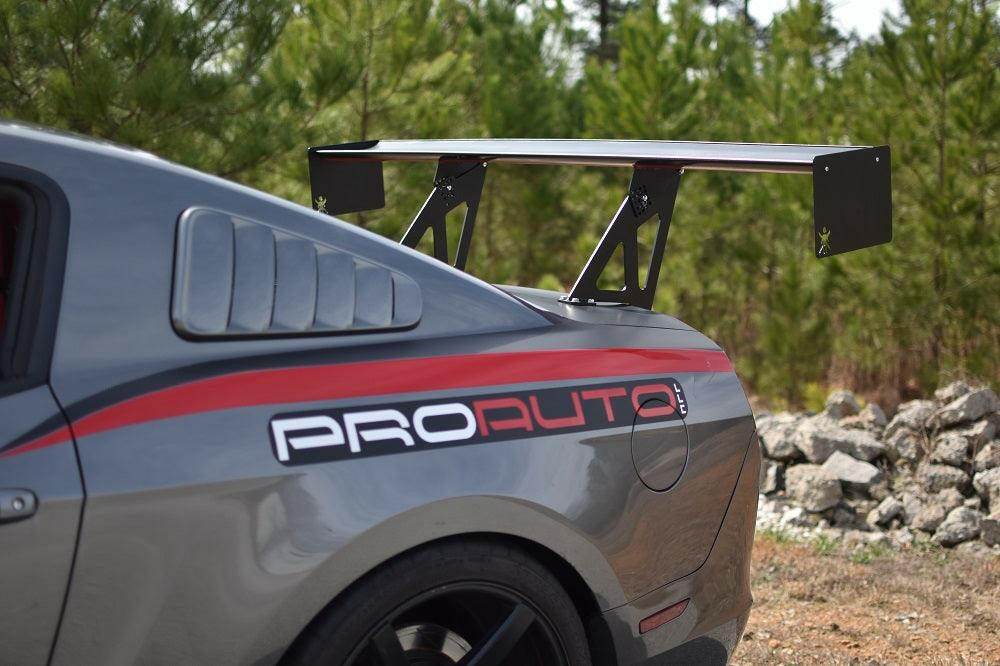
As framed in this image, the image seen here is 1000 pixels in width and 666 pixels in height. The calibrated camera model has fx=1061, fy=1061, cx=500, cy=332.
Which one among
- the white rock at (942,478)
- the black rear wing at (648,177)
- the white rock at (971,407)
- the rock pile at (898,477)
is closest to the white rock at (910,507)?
the rock pile at (898,477)

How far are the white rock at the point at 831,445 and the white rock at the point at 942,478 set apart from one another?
546mm

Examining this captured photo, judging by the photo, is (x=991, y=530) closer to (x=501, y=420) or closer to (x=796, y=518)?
(x=796, y=518)

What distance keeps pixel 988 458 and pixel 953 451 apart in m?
0.24

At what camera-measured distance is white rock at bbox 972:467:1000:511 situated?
6.04m

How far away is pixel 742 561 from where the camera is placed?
8.68ft

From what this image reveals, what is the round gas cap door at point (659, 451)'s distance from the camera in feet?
7.64

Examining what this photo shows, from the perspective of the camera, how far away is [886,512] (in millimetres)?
6207

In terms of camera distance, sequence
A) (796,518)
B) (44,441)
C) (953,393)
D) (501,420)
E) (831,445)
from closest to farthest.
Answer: (44,441), (501,420), (796,518), (831,445), (953,393)

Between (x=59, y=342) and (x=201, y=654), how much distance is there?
58 cm

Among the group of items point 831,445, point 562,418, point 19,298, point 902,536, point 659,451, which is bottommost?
point 902,536

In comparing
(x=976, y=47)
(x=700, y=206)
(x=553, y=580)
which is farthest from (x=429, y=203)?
(x=700, y=206)

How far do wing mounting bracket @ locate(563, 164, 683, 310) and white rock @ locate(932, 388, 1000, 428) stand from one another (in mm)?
4962

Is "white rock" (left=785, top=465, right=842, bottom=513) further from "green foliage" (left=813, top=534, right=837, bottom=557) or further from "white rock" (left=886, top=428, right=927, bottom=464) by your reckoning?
"white rock" (left=886, top=428, right=927, bottom=464)

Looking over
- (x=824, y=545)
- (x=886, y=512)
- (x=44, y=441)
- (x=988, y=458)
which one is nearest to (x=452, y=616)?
(x=44, y=441)
